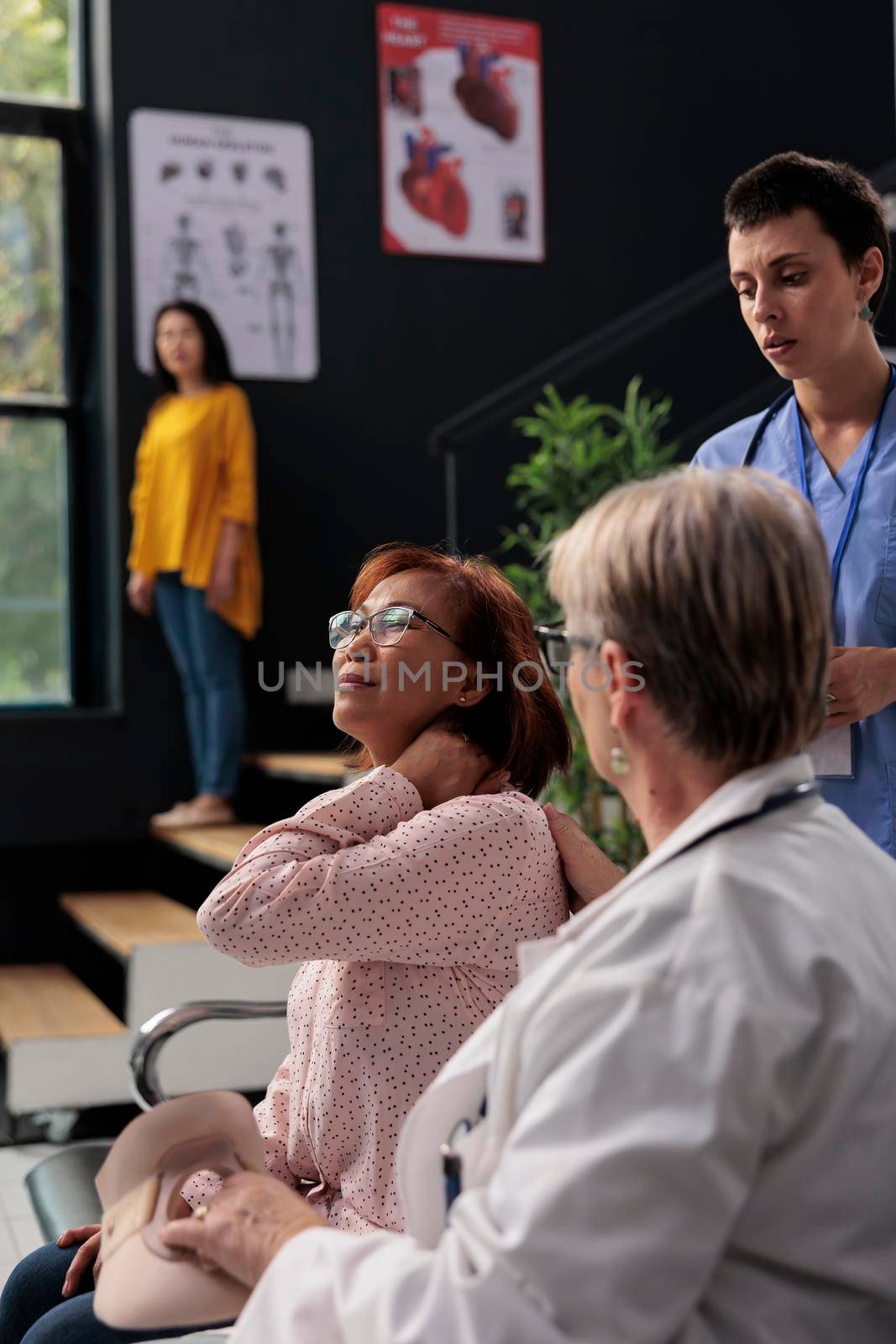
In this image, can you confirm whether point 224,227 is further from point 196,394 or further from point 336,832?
point 336,832

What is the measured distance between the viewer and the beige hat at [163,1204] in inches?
42.1

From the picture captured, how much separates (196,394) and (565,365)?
131 centimetres

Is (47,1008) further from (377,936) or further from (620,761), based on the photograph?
(620,761)

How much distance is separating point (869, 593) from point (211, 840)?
3.07 m

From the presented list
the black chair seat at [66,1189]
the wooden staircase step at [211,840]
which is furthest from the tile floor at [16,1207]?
the wooden staircase step at [211,840]

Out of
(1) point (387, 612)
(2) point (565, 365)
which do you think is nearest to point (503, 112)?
(2) point (565, 365)

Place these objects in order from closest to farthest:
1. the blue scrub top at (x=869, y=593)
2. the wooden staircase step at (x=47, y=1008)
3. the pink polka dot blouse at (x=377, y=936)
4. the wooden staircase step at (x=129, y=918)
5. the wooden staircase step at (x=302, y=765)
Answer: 1. the pink polka dot blouse at (x=377, y=936)
2. the blue scrub top at (x=869, y=593)
3. the wooden staircase step at (x=47, y=1008)
4. the wooden staircase step at (x=129, y=918)
5. the wooden staircase step at (x=302, y=765)

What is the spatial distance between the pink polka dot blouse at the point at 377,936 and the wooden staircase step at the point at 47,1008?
2529 millimetres

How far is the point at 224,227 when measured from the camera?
5.38 metres

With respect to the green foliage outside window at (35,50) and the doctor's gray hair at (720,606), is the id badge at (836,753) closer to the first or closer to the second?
the doctor's gray hair at (720,606)

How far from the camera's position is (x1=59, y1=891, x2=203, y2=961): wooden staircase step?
4.06 m

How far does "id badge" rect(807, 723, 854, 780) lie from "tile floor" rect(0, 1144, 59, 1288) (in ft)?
5.69

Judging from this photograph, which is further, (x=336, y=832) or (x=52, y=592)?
(x=52, y=592)

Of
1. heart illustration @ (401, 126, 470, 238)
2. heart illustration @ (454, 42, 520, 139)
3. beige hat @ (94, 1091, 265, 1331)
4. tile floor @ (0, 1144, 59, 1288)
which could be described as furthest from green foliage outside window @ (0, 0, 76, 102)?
beige hat @ (94, 1091, 265, 1331)
